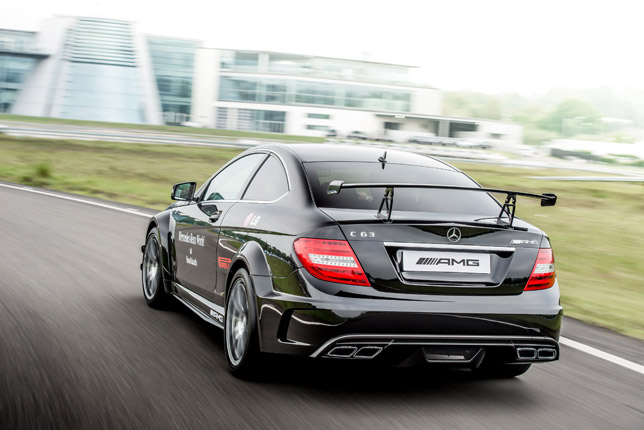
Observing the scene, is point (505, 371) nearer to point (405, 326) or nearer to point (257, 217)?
point (405, 326)

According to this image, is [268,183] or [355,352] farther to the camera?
[268,183]

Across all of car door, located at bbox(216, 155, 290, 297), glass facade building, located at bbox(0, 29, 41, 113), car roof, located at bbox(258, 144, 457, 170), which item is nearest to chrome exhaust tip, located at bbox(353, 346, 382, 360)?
car door, located at bbox(216, 155, 290, 297)

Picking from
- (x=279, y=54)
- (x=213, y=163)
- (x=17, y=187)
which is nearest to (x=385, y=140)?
(x=279, y=54)

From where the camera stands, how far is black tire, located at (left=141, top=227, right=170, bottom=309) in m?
6.88

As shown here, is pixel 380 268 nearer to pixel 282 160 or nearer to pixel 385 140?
pixel 282 160

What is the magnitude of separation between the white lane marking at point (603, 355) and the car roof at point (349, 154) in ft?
5.84

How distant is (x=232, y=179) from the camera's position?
6047 mm

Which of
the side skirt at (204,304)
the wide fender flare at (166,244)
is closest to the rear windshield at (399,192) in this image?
the side skirt at (204,304)

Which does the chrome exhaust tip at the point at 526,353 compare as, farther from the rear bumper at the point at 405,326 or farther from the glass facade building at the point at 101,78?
the glass facade building at the point at 101,78

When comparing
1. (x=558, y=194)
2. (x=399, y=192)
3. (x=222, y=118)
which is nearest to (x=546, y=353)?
(x=399, y=192)

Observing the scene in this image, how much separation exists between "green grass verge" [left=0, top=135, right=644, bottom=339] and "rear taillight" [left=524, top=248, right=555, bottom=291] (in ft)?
9.69

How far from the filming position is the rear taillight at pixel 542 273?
4.54 metres

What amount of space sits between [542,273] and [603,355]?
1.76 meters

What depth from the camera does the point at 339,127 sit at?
90.2m
